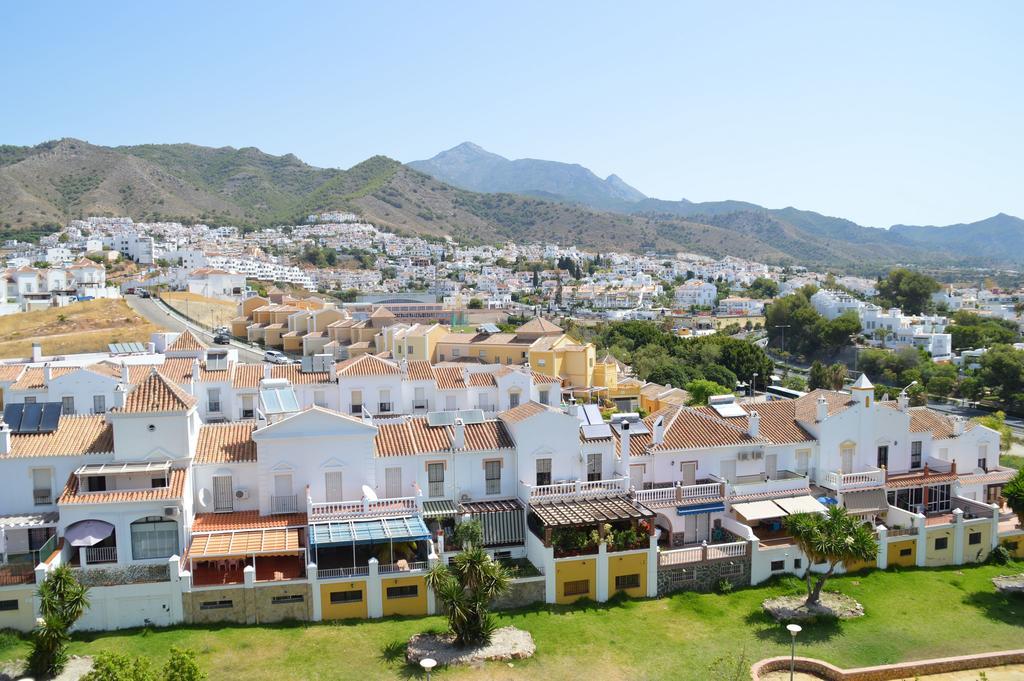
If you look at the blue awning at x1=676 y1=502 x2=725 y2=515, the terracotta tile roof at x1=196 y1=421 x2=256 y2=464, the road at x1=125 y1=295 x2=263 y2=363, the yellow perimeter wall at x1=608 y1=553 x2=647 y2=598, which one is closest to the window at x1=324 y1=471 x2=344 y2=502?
the terracotta tile roof at x1=196 y1=421 x2=256 y2=464

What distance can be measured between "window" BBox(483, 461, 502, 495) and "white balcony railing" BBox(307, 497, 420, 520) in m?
3.22

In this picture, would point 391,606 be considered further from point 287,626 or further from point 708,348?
point 708,348

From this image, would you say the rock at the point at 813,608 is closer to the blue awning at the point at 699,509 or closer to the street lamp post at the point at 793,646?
the street lamp post at the point at 793,646

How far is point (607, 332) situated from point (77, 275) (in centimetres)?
7992

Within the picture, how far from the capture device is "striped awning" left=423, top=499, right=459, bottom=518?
94.2ft

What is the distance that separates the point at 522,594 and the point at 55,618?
45.8 ft

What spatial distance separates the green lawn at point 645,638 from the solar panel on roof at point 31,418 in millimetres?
8356

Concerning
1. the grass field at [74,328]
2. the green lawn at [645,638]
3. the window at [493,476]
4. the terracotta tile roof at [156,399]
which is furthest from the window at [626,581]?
the grass field at [74,328]

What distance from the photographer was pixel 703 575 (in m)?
29.0

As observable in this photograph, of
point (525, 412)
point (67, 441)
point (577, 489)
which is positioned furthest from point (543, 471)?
point (67, 441)

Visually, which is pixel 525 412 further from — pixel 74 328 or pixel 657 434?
pixel 74 328

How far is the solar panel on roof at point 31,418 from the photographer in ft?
93.7

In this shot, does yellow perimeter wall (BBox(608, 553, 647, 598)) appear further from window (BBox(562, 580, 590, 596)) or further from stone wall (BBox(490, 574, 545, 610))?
stone wall (BBox(490, 574, 545, 610))

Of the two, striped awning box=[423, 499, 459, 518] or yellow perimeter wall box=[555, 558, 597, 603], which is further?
striped awning box=[423, 499, 459, 518]
